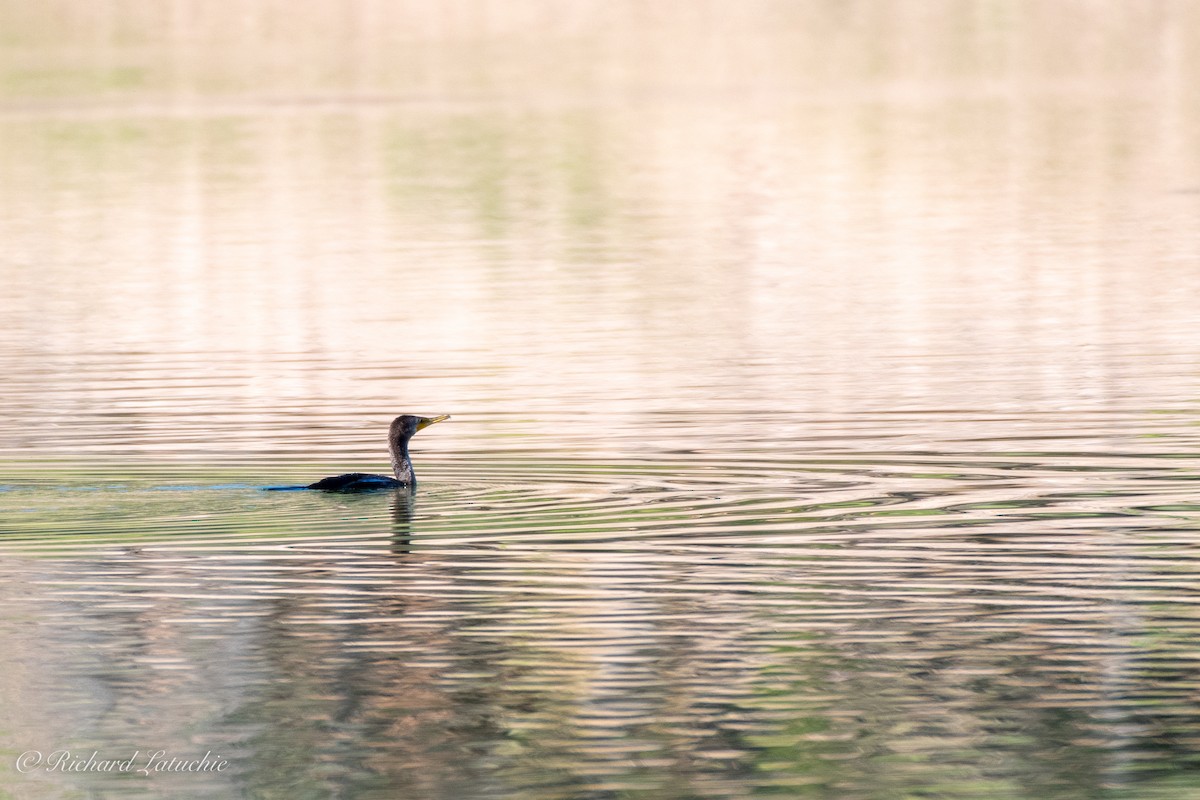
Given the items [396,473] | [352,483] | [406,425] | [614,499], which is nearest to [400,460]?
[396,473]

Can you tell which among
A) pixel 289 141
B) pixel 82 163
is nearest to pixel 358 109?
pixel 289 141

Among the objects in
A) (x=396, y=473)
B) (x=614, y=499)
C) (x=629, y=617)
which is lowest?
(x=629, y=617)

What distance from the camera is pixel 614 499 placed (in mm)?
21922

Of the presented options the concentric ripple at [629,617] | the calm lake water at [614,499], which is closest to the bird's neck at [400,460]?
the concentric ripple at [629,617]

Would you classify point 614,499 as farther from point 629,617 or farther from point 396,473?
point 629,617

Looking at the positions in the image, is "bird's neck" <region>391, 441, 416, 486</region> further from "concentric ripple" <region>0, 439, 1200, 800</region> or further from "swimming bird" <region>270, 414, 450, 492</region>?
"concentric ripple" <region>0, 439, 1200, 800</region>

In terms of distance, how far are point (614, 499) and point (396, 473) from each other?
7.19 ft

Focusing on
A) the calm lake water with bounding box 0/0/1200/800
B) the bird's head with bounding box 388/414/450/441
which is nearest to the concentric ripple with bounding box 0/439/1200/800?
the calm lake water with bounding box 0/0/1200/800

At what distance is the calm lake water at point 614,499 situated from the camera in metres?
14.5

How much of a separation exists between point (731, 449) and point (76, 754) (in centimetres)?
1129

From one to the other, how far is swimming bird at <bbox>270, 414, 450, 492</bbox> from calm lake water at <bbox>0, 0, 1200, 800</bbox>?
0.92ft

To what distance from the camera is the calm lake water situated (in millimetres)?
14469

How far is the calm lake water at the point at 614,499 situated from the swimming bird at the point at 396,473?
0.92 ft

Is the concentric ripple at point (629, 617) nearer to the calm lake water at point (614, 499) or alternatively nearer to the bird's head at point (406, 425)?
the calm lake water at point (614, 499)
